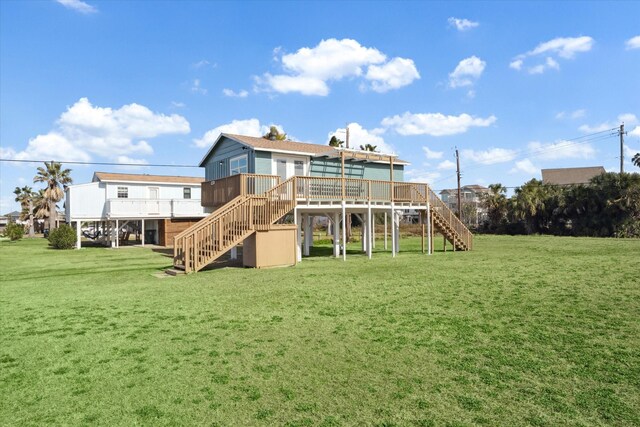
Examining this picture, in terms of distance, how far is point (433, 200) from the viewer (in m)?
21.4

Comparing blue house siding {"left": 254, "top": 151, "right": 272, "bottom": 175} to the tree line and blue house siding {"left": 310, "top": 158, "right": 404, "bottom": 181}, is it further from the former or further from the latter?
the tree line

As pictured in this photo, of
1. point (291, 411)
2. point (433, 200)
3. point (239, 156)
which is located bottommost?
point (291, 411)

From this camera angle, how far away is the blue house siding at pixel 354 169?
72.2 feet

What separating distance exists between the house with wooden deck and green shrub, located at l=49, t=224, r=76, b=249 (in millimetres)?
11868

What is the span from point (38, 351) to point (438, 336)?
628 centimetres

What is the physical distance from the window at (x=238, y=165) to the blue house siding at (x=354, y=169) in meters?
3.56

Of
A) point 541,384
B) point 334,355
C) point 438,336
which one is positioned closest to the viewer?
point 541,384

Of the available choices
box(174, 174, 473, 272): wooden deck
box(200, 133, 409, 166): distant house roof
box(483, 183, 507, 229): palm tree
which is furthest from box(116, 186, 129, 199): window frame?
box(483, 183, 507, 229): palm tree

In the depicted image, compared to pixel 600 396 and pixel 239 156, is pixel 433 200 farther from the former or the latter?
pixel 600 396

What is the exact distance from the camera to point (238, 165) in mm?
21203

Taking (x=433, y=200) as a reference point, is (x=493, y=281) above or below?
below

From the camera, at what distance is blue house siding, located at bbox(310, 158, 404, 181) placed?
2200 cm

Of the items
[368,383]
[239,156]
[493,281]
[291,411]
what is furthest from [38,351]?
[239,156]

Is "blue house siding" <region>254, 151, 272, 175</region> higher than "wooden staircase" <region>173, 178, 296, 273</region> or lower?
higher
